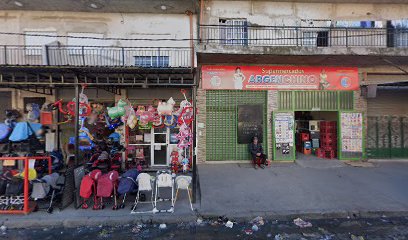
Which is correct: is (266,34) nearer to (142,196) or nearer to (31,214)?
(142,196)

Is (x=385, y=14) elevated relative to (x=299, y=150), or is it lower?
elevated

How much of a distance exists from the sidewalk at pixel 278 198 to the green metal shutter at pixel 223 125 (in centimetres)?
130

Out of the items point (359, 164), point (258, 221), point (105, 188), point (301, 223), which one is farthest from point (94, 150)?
point (359, 164)

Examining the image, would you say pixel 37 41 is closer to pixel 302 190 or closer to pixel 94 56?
pixel 94 56

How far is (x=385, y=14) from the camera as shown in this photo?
Result: 33.3 ft

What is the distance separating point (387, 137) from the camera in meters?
10.0

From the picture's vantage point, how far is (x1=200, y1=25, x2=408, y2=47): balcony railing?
959cm

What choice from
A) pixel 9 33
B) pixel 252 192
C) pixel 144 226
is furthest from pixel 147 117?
pixel 9 33

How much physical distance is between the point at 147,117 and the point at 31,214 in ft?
12.5

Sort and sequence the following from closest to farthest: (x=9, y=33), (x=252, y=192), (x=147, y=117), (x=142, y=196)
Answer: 1. (x=142, y=196)
2. (x=252, y=192)
3. (x=147, y=117)
4. (x=9, y=33)

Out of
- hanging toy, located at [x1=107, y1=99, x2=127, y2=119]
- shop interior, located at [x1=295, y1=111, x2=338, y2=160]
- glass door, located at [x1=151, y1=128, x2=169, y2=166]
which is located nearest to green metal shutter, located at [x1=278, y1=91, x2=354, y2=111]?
shop interior, located at [x1=295, y1=111, x2=338, y2=160]

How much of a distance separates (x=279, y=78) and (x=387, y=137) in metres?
5.88

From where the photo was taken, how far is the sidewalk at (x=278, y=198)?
4.79 metres

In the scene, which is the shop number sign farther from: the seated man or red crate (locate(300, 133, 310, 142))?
the seated man
